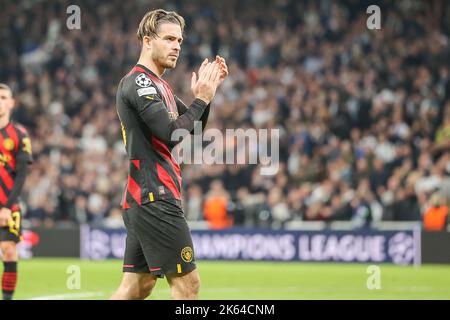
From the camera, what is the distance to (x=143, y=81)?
592cm

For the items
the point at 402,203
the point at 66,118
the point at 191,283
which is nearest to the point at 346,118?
the point at 402,203

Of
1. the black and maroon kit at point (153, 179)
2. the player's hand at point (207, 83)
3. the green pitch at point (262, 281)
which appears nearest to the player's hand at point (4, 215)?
the green pitch at point (262, 281)

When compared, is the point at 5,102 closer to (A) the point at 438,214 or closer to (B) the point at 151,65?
(B) the point at 151,65

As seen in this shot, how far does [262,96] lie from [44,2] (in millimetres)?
8700

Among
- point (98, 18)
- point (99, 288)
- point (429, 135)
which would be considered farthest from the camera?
point (98, 18)

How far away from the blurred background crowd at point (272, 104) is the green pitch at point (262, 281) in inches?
73.6

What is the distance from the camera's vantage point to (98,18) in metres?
25.7

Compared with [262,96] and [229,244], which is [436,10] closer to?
[262,96]

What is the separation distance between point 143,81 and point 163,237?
3.50 ft

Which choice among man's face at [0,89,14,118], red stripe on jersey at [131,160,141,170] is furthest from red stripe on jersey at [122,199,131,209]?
man's face at [0,89,14,118]

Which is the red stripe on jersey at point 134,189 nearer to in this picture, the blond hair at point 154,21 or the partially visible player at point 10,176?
the blond hair at point 154,21

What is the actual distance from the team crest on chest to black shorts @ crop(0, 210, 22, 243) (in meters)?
0.70

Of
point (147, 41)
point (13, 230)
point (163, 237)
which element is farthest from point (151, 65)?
point (13, 230)

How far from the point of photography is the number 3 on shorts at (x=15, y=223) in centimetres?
935
